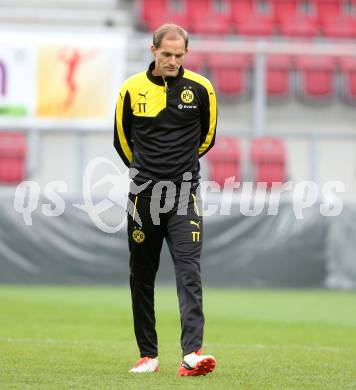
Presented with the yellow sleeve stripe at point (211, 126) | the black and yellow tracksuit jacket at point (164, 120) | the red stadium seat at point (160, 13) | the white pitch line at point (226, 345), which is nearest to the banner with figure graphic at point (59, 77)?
the red stadium seat at point (160, 13)

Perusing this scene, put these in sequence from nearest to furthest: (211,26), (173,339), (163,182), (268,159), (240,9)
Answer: (163,182), (173,339), (268,159), (211,26), (240,9)

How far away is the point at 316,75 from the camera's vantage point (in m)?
16.7

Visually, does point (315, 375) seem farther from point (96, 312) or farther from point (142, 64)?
point (142, 64)

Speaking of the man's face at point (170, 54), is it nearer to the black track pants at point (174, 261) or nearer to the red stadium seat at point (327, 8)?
the black track pants at point (174, 261)

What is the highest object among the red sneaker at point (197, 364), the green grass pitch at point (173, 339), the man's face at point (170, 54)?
the man's face at point (170, 54)

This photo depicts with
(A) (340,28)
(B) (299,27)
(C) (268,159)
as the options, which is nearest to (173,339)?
(C) (268,159)

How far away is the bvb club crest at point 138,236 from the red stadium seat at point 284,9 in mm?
13944

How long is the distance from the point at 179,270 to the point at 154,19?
521 inches

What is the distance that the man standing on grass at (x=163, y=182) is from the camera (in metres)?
6.14

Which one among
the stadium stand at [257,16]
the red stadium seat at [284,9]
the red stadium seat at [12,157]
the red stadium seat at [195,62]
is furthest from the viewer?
the red stadium seat at [284,9]

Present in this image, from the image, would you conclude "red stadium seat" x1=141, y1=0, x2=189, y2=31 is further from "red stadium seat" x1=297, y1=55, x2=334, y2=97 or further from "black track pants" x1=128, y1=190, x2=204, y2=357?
"black track pants" x1=128, y1=190, x2=204, y2=357

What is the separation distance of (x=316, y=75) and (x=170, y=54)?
36.0 feet

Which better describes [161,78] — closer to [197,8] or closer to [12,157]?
[12,157]

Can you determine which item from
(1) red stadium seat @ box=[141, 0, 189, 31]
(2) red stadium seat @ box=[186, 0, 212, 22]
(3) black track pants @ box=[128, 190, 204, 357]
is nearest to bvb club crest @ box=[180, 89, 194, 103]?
(3) black track pants @ box=[128, 190, 204, 357]
